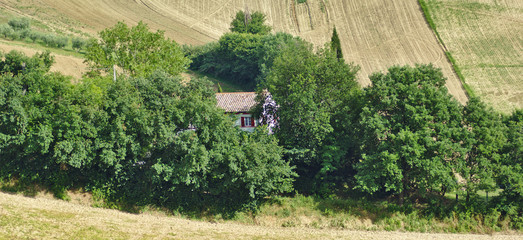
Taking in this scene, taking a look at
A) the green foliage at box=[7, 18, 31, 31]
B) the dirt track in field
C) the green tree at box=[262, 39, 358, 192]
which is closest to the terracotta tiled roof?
the green tree at box=[262, 39, 358, 192]

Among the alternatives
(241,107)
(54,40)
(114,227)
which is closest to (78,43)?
(54,40)

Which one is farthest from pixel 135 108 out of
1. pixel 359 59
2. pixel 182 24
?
pixel 182 24

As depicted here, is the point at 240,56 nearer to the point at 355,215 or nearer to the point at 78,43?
the point at 78,43


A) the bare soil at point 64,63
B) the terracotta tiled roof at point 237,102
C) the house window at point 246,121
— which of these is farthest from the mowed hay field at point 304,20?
the house window at point 246,121

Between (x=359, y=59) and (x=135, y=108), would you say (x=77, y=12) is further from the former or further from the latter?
(x=135, y=108)

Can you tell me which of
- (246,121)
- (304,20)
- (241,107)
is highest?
(304,20)

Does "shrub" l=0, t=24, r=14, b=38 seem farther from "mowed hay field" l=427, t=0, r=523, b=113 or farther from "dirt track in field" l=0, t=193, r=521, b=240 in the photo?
"mowed hay field" l=427, t=0, r=523, b=113
